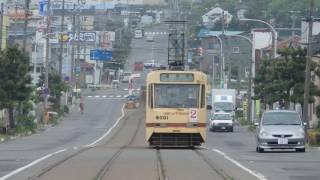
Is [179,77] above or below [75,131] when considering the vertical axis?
above

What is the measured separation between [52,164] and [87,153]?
721 centimetres

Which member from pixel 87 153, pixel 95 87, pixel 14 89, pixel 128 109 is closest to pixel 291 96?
pixel 14 89

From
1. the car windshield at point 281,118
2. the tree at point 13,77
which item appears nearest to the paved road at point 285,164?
the car windshield at point 281,118

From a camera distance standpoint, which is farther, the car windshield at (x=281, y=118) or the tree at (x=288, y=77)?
the tree at (x=288, y=77)

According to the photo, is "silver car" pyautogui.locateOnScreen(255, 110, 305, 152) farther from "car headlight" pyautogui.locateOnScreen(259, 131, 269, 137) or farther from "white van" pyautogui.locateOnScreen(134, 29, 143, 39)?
"white van" pyautogui.locateOnScreen(134, 29, 143, 39)

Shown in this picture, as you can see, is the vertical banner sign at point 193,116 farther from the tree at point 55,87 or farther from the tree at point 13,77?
the tree at point 55,87

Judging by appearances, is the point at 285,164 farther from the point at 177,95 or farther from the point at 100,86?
the point at 100,86

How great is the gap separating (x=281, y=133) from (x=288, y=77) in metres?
22.5

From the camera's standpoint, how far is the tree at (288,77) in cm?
5748

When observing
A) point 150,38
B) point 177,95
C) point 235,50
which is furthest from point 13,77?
point 150,38

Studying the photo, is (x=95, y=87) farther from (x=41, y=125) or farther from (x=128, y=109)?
(x=41, y=125)

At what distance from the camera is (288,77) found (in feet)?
195

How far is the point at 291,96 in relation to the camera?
190 ft

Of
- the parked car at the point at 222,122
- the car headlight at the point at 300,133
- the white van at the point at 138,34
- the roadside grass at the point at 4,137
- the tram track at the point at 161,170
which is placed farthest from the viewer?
the white van at the point at 138,34
